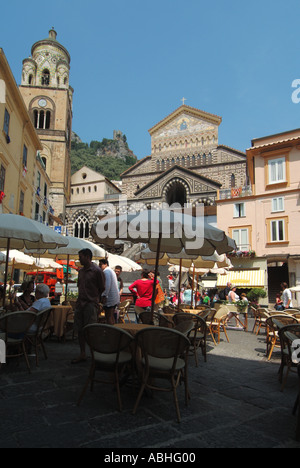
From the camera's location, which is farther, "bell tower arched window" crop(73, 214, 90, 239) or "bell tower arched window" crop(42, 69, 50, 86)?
"bell tower arched window" crop(42, 69, 50, 86)

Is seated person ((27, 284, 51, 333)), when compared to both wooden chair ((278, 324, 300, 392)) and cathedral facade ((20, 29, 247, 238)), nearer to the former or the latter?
wooden chair ((278, 324, 300, 392))

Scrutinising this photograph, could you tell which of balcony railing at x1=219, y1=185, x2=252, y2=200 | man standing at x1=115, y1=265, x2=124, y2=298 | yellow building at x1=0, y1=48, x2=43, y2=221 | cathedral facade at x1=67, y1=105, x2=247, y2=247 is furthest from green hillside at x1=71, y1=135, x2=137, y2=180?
man standing at x1=115, y1=265, x2=124, y2=298

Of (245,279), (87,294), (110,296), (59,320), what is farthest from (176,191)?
(87,294)

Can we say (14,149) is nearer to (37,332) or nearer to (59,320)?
(59,320)

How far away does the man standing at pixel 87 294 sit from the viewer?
4555 mm

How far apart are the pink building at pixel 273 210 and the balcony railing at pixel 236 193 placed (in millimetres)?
69

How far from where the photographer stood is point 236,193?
23.4m

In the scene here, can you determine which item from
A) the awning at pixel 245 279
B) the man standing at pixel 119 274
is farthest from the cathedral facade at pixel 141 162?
the man standing at pixel 119 274

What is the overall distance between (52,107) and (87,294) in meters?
40.2

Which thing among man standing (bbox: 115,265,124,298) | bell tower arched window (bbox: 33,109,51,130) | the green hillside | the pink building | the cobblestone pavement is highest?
the green hillside

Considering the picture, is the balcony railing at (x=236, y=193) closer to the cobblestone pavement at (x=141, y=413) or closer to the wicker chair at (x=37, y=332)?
the cobblestone pavement at (x=141, y=413)

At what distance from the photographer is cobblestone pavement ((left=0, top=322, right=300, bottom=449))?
241 cm

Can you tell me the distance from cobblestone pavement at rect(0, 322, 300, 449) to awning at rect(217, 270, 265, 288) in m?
16.9
